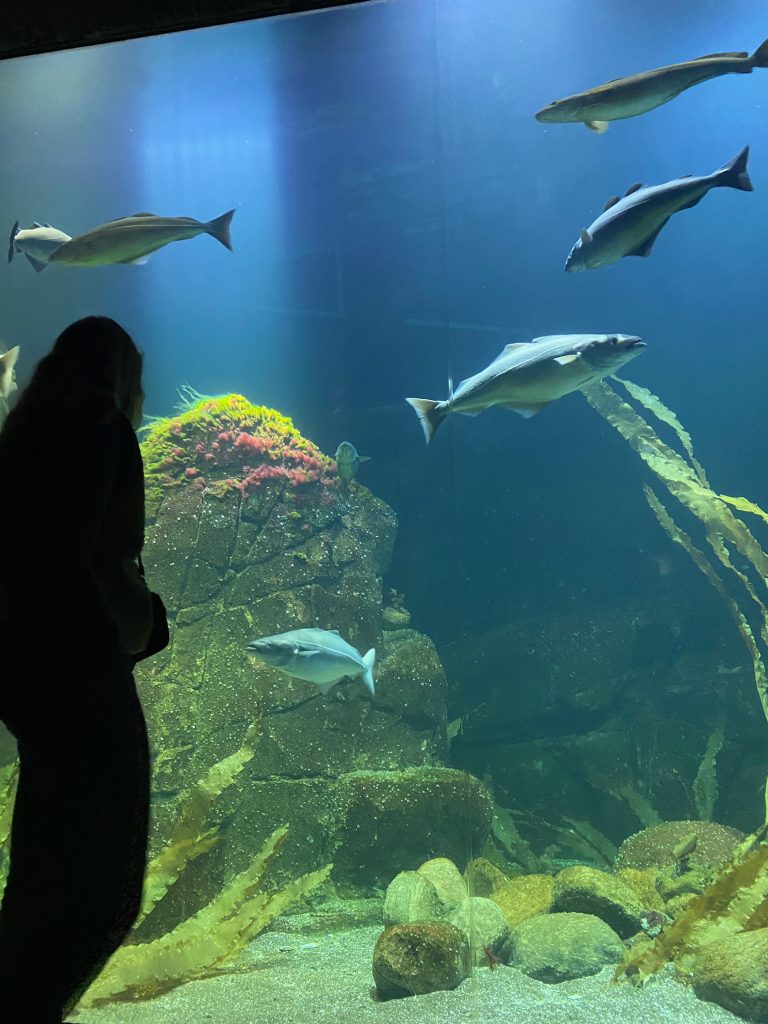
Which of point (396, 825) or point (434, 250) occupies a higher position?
point (434, 250)

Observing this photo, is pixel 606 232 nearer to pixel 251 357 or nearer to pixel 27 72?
pixel 27 72

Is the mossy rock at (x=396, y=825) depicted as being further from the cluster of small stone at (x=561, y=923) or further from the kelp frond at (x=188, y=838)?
the kelp frond at (x=188, y=838)

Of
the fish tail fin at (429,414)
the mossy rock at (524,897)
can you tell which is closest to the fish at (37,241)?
the fish tail fin at (429,414)

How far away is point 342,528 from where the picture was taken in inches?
256

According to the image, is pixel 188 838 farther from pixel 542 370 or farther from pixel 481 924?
pixel 542 370

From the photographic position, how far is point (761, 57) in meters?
2.52

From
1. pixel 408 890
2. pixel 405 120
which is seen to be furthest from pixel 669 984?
pixel 405 120

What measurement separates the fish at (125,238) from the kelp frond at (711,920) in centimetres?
372

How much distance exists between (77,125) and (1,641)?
5.76 metres

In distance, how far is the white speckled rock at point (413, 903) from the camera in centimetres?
351

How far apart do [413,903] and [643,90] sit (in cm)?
408

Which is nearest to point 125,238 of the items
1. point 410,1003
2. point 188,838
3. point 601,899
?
point 188,838

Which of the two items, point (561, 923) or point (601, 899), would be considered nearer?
point (561, 923)

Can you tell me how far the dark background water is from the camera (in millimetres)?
5414
